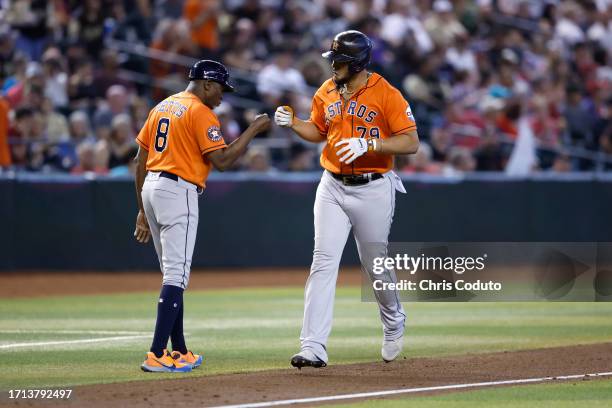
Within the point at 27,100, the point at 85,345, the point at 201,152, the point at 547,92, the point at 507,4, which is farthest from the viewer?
the point at 507,4

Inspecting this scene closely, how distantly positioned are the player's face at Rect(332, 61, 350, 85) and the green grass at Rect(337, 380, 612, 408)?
2.46m

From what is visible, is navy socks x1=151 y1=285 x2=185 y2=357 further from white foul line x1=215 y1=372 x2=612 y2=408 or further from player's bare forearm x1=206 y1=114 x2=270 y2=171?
white foul line x1=215 y1=372 x2=612 y2=408

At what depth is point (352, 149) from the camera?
7.94m

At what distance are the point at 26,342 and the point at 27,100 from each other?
26.4 feet

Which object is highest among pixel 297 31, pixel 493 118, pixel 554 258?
pixel 297 31

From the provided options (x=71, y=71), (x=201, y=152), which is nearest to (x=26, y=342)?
(x=201, y=152)

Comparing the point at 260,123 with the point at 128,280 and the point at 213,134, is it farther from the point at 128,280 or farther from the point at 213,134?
the point at 128,280

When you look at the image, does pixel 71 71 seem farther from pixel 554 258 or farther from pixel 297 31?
pixel 554 258

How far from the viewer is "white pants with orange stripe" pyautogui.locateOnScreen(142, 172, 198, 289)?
7961mm

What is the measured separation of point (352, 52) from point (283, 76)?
11.9m

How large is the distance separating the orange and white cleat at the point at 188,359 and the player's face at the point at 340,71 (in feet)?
7.25

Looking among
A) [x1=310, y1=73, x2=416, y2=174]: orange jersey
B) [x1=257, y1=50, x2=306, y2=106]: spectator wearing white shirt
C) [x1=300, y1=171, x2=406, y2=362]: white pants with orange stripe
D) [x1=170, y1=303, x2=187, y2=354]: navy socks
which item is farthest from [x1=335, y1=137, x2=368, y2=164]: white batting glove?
[x1=257, y1=50, x2=306, y2=106]: spectator wearing white shirt

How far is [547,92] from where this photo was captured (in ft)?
72.2

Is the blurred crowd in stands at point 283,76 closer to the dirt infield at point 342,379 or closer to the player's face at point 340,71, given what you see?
the player's face at point 340,71
